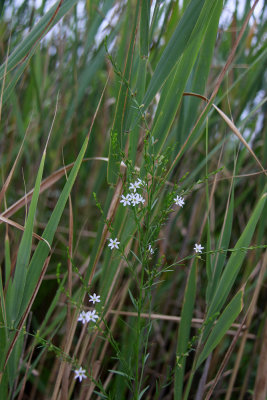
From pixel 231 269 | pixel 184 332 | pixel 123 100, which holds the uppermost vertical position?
pixel 123 100

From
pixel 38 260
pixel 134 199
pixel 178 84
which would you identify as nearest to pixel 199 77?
pixel 178 84

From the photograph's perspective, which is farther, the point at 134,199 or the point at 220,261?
the point at 220,261

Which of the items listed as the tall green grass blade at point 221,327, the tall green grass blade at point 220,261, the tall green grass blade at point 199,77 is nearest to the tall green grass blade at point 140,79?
the tall green grass blade at point 199,77

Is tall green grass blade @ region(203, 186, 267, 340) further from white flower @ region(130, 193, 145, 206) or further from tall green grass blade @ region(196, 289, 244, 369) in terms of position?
white flower @ region(130, 193, 145, 206)

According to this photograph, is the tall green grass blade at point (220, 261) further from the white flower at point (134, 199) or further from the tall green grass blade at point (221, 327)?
the white flower at point (134, 199)

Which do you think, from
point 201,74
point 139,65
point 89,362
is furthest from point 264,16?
point 89,362

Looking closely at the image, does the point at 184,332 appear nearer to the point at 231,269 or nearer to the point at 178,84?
the point at 231,269

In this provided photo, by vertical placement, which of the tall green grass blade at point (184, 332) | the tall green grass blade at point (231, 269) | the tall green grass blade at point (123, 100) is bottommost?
the tall green grass blade at point (184, 332)

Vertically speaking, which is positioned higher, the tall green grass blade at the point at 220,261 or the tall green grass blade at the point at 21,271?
the tall green grass blade at the point at 220,261

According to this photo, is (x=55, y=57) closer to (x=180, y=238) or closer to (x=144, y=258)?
(x=180, y=238)
